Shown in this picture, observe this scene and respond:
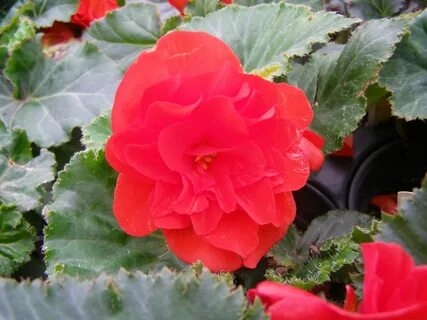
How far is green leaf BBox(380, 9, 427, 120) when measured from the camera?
87 cm

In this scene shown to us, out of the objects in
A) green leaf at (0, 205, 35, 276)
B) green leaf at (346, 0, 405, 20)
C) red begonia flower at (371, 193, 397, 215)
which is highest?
green leaf at (346, 0, 405, 20)

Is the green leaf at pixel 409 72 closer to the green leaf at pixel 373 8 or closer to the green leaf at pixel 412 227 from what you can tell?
the green leaf at pixel 373 8

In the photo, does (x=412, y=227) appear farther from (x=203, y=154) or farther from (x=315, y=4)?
(x=315, y=4)

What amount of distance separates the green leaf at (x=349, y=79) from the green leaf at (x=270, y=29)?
4cm

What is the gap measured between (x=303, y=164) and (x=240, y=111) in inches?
3.7

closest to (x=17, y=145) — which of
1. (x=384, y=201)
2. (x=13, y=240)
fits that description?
(x=13, y=240)

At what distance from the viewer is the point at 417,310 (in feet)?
1.29

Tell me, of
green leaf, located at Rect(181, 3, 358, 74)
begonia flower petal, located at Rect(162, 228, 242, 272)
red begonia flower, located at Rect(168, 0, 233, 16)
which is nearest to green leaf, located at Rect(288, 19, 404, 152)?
green leaf, located at Rect(181, 3, 358, 74)

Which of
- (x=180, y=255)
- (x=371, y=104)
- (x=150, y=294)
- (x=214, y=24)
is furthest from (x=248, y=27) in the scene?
(x=150, y=294)

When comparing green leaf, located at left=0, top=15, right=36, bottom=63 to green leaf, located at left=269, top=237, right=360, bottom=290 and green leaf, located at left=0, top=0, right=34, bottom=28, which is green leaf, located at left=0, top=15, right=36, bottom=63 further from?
green leaf, located at left=269, top=237, right=360, bottom=290

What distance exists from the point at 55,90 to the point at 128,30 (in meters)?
0.17

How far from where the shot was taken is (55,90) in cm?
111

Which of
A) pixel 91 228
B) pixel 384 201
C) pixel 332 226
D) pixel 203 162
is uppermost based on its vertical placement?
pixel 203 162

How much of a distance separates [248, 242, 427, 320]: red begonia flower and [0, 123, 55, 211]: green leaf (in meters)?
0.55
